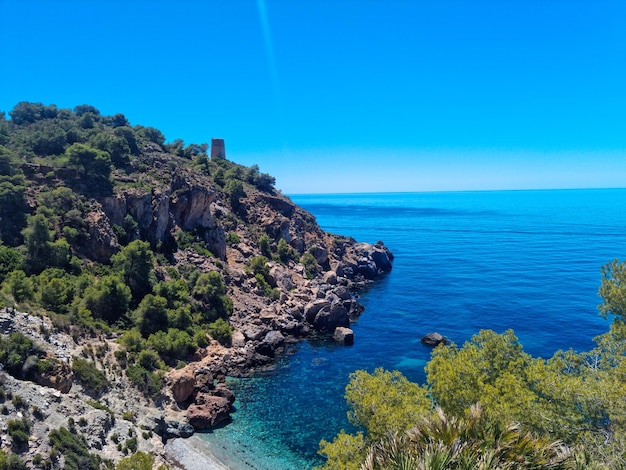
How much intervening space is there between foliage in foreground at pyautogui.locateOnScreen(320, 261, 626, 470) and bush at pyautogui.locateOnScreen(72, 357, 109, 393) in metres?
19.0

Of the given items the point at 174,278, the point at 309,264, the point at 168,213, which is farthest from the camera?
the point at 309,264

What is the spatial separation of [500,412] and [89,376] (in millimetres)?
26690

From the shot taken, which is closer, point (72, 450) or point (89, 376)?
point (72, 450)

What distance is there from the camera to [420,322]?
2147 inches

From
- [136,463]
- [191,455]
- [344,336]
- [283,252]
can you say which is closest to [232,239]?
[283,252]

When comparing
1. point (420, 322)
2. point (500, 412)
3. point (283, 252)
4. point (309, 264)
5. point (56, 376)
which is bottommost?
point (420, 322)

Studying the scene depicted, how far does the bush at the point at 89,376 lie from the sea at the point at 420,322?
809 centimetres

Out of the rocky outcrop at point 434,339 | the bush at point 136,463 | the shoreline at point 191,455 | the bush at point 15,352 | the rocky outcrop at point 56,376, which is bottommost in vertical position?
the shoreline at point 191,455

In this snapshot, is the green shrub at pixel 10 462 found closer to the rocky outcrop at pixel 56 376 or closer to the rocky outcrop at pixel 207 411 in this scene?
the rocky outcrop at pixel 56 376

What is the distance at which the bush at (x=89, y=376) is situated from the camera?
28.6 metres

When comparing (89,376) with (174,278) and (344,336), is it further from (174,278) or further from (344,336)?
(344,336)

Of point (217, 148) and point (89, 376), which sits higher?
point (217, 148)

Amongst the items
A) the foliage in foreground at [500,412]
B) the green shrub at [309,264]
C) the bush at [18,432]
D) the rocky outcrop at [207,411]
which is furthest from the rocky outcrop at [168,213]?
the foliage in foreground at [500,412]

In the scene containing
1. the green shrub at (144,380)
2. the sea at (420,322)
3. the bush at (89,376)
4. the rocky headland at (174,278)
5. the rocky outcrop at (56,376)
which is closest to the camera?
the rocky headland at (174,278)
